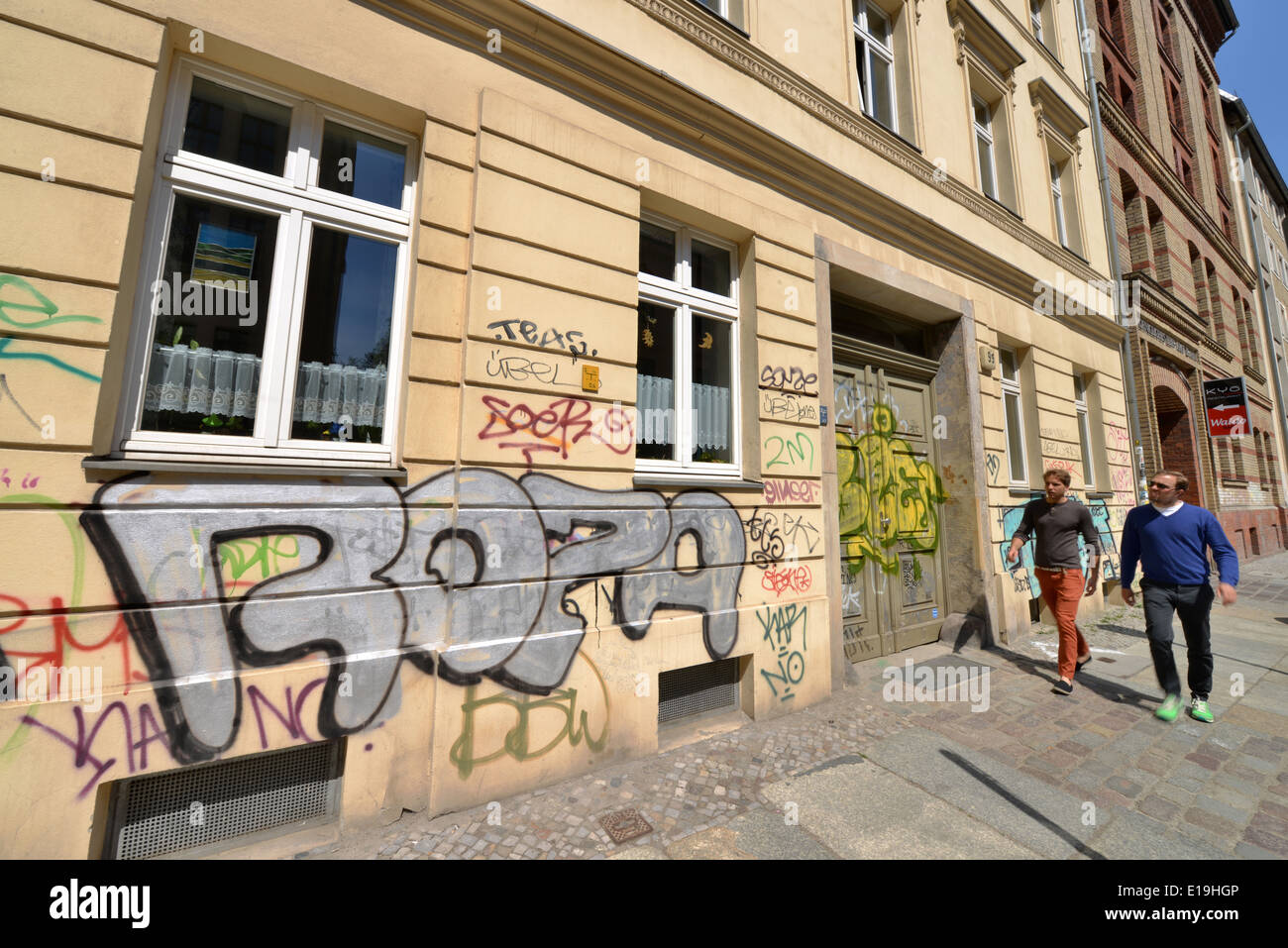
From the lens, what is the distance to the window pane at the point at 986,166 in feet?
24.5

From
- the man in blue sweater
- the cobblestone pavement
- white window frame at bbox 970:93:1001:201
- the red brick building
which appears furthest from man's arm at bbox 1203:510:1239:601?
the red brick building

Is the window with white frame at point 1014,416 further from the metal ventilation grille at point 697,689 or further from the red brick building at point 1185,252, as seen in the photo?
the metal ventilation grille at point 697,689

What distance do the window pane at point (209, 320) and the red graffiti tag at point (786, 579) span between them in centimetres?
357

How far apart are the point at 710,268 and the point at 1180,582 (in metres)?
4.58

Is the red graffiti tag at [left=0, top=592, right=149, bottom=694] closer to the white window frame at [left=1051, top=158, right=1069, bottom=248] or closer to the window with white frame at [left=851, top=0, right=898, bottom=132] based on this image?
the window with white frame at [left=851, top=0, right=898, bottom=132]

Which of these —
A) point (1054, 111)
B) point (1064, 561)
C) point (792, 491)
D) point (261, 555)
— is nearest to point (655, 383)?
point (792, 491)

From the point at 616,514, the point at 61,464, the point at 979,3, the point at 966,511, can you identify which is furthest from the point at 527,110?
the point at 979,3

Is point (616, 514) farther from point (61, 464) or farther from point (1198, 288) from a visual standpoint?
point (1198, 288)

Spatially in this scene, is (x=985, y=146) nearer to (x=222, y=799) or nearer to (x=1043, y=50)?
(x=1043, y=50)

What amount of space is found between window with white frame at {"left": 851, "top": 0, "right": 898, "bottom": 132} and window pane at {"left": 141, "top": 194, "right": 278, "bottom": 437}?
640 centimetres

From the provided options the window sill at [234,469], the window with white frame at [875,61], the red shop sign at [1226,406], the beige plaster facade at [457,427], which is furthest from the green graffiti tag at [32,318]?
the red shop sign at [1226,406]

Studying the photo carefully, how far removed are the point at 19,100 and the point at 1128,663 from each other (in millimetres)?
9102
